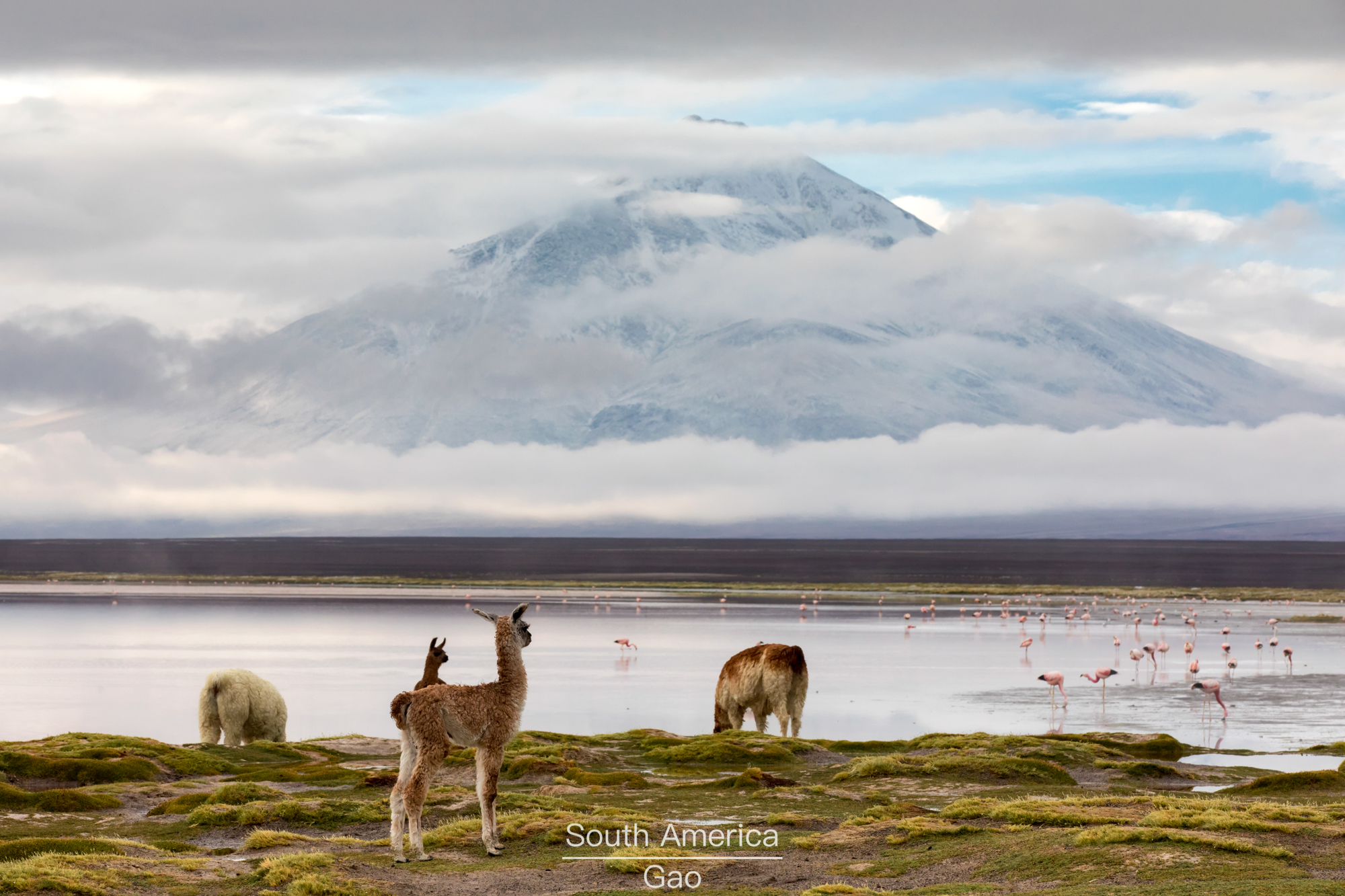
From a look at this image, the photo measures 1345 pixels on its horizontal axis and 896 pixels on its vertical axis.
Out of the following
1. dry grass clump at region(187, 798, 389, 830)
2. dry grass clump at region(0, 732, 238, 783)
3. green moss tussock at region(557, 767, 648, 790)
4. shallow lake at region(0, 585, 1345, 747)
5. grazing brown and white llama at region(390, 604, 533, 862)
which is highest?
grazing brown and white llama at region(390, 604, 533, 862)

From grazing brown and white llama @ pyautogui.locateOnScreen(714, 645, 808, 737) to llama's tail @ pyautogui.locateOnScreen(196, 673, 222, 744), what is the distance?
15041mm

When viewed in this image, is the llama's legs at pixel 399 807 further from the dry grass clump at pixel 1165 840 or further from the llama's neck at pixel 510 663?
the dry grass clump at pixel 1165 840

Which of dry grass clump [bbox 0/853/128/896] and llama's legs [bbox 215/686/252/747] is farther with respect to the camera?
llama's legs [bbox 215/686/252/747]

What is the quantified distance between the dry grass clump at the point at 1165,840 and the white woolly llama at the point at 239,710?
25946 millimetres

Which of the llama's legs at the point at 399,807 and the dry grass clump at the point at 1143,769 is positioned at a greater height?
the llama's legs at the point at 399,807

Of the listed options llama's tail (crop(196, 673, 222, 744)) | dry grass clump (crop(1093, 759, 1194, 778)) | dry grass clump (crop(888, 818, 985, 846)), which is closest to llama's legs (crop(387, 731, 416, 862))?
dry grass clump (crop(888, 818, 985, 846))

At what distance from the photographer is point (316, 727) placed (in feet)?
146

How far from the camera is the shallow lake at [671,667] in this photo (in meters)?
44.6

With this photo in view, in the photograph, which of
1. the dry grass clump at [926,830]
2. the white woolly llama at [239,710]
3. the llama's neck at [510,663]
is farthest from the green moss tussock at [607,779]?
the white woolly llama at [239,710]

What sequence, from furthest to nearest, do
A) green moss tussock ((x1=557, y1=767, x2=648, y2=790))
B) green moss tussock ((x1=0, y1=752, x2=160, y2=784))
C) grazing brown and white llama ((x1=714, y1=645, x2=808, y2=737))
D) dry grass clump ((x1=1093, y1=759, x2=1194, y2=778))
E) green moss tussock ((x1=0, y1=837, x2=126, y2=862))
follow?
grazing brown and white llama ((x1=714, y1=645, x2=808, y2=737)), dry grass clump ((x1=1093, y1=759, x2=1194, y2=778)), green moss tussock ((x1=0, y1=752, x2=160, y2=784)), green moss tussock ((x1=557, y1=767, x2=648, y2=790)), green moss tussock ((x1=0, y1=837, x2=126, y2=862))

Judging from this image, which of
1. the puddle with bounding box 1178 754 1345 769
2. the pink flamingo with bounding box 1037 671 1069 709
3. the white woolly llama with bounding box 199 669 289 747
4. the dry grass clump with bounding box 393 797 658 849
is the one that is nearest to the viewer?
the dry grass clump with bounding box 393 797 658 849

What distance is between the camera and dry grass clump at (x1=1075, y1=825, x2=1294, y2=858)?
59.6ft

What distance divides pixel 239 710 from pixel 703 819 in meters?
19.3

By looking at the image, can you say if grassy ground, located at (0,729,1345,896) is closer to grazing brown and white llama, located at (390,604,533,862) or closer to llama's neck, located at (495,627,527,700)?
grazing brown and white llama, located at (390,604,533,862)
